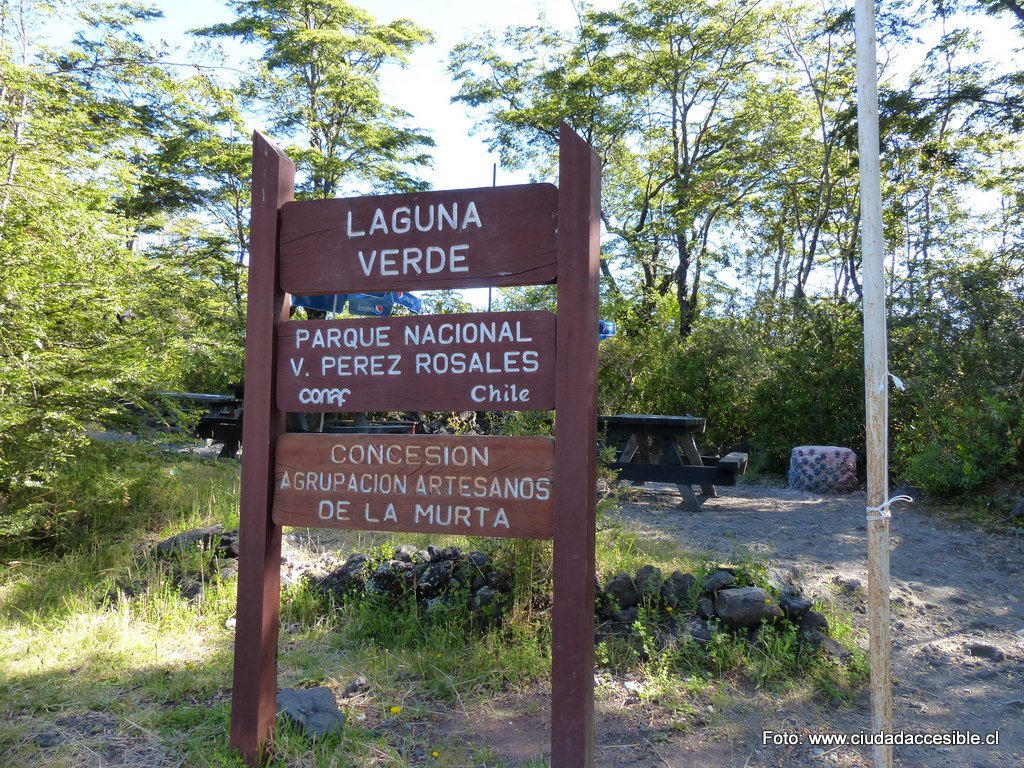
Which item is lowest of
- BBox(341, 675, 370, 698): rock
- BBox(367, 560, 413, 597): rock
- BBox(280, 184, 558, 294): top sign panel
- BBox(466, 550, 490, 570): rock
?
BBox(341, 675, 370, 698): rock

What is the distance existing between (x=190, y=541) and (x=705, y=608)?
3474mm

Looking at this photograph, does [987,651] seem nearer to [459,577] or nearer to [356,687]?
[459,577]

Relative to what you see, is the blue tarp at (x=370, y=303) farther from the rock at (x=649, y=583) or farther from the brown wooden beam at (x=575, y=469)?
the brown wooden beam at (x=575, y=469)

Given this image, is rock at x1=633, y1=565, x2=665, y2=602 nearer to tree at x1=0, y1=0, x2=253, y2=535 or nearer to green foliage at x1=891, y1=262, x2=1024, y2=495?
tree at x1=0, y1=0, x2=253, y2=535

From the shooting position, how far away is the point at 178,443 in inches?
243

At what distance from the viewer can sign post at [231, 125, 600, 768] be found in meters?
2.47

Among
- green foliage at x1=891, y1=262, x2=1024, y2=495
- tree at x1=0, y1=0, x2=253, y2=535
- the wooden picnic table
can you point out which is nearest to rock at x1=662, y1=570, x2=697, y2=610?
the wooden picnic table

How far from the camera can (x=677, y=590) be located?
4.02 meters

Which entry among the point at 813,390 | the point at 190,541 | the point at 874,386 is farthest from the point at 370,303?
the point at 874,386

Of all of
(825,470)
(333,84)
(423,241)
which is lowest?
(825,470)

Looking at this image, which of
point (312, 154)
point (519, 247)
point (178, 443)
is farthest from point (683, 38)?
point (519, 247)

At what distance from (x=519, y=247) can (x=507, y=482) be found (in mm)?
818

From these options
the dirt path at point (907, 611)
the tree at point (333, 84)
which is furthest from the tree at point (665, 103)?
the dirt path at point (907, 611)

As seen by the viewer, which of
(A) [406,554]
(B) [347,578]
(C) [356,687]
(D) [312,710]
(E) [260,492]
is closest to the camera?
(E) [260,492]
